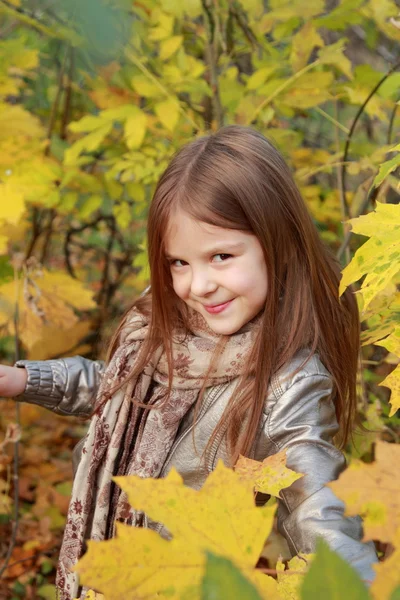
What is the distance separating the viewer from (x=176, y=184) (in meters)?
1.40

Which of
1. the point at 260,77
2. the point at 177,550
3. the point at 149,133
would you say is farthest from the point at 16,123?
Answer: the point at 177,550

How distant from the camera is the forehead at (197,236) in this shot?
1.33 meters

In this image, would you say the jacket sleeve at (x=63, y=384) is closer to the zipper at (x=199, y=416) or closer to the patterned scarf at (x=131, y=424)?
the patterned scarf at (x=131, y=424)

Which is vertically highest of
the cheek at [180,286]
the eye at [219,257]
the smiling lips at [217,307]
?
the eye at [219,257]

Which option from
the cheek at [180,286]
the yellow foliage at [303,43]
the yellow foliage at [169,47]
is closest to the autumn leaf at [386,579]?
the cheek at [180,286]

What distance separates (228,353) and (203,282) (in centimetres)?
18

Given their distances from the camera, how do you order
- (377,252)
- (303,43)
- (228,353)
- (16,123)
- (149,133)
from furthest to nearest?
1. (149,133)
2. (16,123)
3. (303,43)
4. (228,353)
5. (377,252)

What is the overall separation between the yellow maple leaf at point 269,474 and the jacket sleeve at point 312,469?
131 mm

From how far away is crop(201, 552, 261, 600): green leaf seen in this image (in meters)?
0.41

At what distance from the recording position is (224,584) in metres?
0.41

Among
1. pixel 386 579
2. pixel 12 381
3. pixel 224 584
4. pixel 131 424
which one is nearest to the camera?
pixel 224 584

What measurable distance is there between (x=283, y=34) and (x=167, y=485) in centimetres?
185

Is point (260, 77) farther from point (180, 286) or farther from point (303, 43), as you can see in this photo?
point (180, 286)

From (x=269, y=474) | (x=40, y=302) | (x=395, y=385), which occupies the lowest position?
(x=40, y=302)
